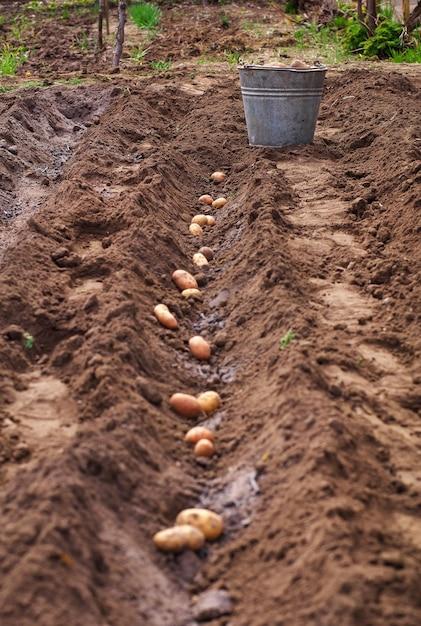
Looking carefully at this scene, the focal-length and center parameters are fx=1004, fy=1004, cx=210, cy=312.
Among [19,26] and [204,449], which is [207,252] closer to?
[204,449]

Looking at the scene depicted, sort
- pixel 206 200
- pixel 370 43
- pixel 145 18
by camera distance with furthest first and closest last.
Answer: pixel 145 18 < pixel 370 43 < pixel 206 200

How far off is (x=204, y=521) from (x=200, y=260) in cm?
323

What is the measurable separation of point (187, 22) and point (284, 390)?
1568 centimetres

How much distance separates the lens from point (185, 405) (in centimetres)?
463

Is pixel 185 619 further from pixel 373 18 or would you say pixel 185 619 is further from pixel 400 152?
pixel 373 18

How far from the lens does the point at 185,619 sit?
3.30 meters

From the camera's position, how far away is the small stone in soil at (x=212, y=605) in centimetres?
330

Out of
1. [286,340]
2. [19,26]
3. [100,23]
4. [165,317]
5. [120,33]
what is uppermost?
[286,340]

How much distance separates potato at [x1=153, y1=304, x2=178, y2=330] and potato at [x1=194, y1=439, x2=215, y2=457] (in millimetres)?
1340

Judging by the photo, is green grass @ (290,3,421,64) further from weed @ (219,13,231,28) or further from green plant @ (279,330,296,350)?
green plant @ (279,330,296,350)

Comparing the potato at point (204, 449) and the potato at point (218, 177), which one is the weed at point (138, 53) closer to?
the potato at point (218, 177)

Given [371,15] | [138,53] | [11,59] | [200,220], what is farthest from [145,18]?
[200,220]

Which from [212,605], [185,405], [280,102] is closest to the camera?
[212,605]

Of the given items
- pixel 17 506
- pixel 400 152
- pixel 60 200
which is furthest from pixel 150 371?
pixel 400 152
